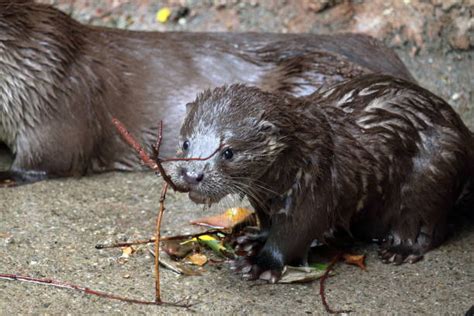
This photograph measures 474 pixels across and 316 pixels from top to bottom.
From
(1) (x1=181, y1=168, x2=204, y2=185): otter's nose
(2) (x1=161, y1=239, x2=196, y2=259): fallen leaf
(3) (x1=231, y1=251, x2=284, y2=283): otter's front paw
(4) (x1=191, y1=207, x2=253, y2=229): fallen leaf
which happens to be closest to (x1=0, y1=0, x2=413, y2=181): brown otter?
(4) (x1=191, y1=207, x2=253, y2=229): fallen leaf

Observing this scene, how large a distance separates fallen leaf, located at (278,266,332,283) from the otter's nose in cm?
56

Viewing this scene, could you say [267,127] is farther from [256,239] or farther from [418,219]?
[418,219]

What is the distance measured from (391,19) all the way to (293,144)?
2.45 meters

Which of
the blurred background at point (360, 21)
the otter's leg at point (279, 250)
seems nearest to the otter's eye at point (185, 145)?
the otter's leg at point (279, 250)

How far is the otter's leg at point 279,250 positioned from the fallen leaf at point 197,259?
0.52 feet

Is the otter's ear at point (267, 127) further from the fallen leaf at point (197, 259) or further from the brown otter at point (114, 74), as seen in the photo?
the brown otter at point (114, 74)

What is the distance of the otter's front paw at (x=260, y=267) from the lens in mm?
3838

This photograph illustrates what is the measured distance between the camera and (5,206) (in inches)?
179

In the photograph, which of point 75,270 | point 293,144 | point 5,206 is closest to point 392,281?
point 293,144

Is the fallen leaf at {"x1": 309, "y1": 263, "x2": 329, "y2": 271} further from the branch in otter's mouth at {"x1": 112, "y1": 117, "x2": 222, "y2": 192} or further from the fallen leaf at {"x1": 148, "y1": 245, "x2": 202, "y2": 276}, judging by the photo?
the branch in otter's mouth at {"x1": 112, "y1": 117, "x2": 222, "y2": 192}

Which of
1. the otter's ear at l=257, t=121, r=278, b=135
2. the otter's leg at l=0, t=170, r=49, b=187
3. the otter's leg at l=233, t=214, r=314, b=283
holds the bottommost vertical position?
the otter's leg at l=0, t=170, r=49, b=187

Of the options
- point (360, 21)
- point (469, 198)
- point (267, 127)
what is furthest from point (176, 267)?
point (360, 21)

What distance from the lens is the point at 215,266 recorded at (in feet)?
13.0

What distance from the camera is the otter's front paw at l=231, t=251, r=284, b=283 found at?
Result: 3.84 metres
